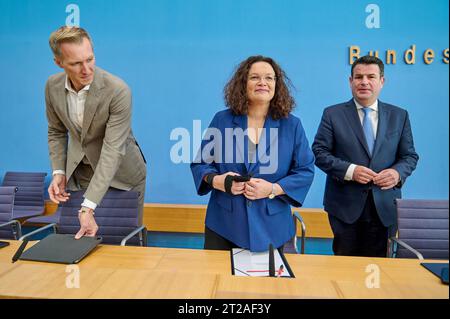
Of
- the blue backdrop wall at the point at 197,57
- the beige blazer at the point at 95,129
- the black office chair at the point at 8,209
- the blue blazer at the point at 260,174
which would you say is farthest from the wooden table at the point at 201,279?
the blue backdrop wall at the point at 197,57

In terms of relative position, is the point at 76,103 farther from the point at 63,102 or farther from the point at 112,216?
the point at 112,216

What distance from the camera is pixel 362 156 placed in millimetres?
2027

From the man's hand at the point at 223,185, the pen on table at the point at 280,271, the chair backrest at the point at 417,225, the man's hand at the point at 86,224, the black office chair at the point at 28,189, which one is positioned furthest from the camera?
the black office chair at the point at 28,189

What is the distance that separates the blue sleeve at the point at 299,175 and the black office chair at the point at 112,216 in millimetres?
993

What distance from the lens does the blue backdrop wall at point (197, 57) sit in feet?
12.0

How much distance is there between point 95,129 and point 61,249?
2.27 feet

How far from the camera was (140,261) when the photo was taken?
1.49 metres

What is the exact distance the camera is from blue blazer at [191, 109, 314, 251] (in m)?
1.59

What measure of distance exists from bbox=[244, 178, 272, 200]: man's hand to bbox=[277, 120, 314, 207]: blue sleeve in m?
0.08

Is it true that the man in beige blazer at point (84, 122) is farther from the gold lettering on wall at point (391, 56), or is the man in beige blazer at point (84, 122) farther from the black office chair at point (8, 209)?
the gold lettering on wall at point (391, 56)

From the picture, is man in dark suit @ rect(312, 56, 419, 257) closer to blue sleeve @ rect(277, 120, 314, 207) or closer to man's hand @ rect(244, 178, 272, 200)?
blue sleeve @ rect(277, 120, 314, 207)

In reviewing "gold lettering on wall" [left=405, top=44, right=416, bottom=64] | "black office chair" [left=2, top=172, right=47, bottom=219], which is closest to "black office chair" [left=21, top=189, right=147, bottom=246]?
"black office chair" [left=2, top=172, right=47, bottom=219]
